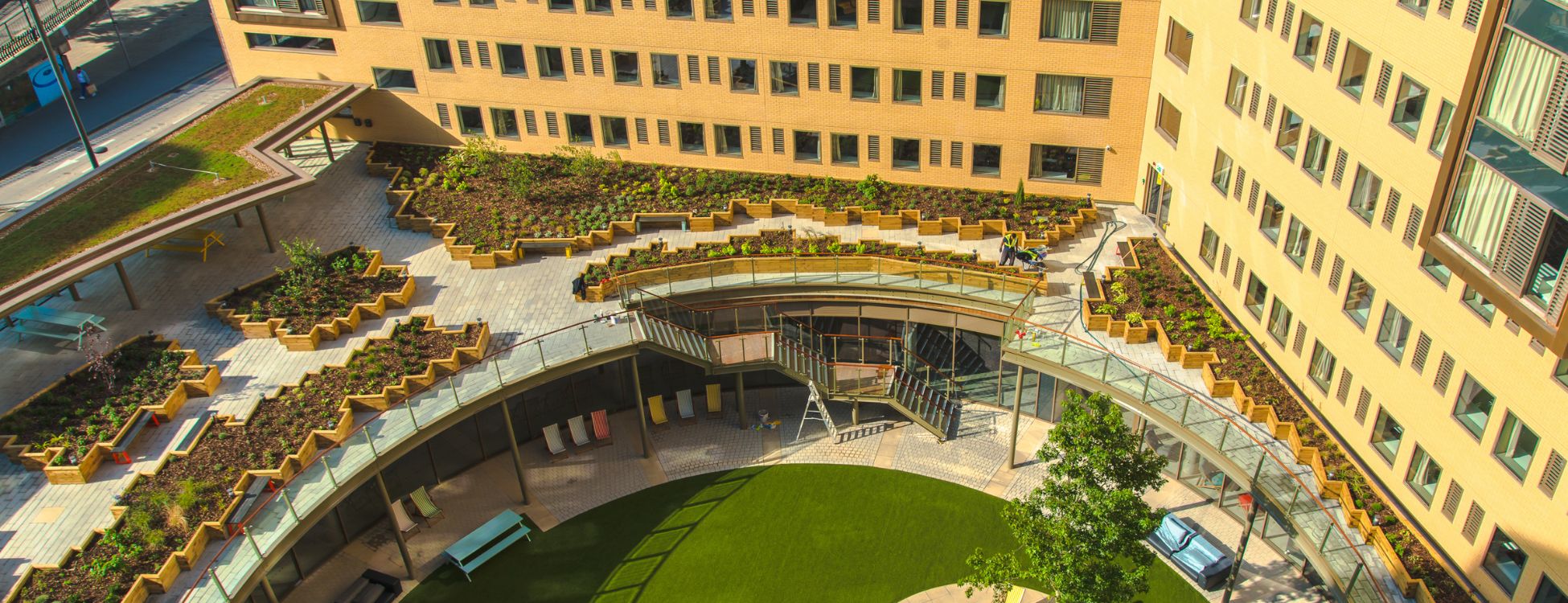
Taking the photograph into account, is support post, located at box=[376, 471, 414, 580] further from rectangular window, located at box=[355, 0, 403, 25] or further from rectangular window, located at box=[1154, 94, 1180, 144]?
rectangular window, located at box=[1154, 94, 1180, 144]

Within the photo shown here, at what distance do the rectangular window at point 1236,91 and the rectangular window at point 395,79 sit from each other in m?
28.4

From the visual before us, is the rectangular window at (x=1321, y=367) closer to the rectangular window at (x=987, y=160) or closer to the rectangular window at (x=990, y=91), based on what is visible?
the rectangular window at (x=987, y=160)

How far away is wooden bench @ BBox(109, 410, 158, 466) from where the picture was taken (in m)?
31.0

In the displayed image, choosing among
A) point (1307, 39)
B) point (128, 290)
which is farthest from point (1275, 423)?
point (128, 290)

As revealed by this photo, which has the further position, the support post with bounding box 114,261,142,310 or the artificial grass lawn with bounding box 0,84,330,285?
the support post with bounding box 114,261,142,310

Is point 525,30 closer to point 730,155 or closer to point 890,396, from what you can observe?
point 730,155

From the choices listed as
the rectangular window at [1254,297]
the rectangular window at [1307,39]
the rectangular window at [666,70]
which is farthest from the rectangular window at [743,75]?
the rectangular window at [1307,39]

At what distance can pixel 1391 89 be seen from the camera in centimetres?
2564

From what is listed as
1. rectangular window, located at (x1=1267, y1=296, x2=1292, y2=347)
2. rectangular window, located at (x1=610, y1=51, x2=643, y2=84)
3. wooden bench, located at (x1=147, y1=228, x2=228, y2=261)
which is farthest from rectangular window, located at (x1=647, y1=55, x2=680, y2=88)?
rectangular window, located at (x1=1267, y1=296, x2=1292, y2=347)

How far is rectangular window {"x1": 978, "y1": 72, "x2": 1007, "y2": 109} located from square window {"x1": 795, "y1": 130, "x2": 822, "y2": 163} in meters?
4.37

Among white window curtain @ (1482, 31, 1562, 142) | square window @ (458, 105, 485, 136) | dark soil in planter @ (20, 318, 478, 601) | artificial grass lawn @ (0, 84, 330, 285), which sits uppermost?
white window curtain @ (1482, 31, 1562, 142)

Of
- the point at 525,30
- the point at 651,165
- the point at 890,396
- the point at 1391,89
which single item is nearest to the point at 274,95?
the point at 525,30

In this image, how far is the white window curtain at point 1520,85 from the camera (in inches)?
815

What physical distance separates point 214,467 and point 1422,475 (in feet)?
97.3
